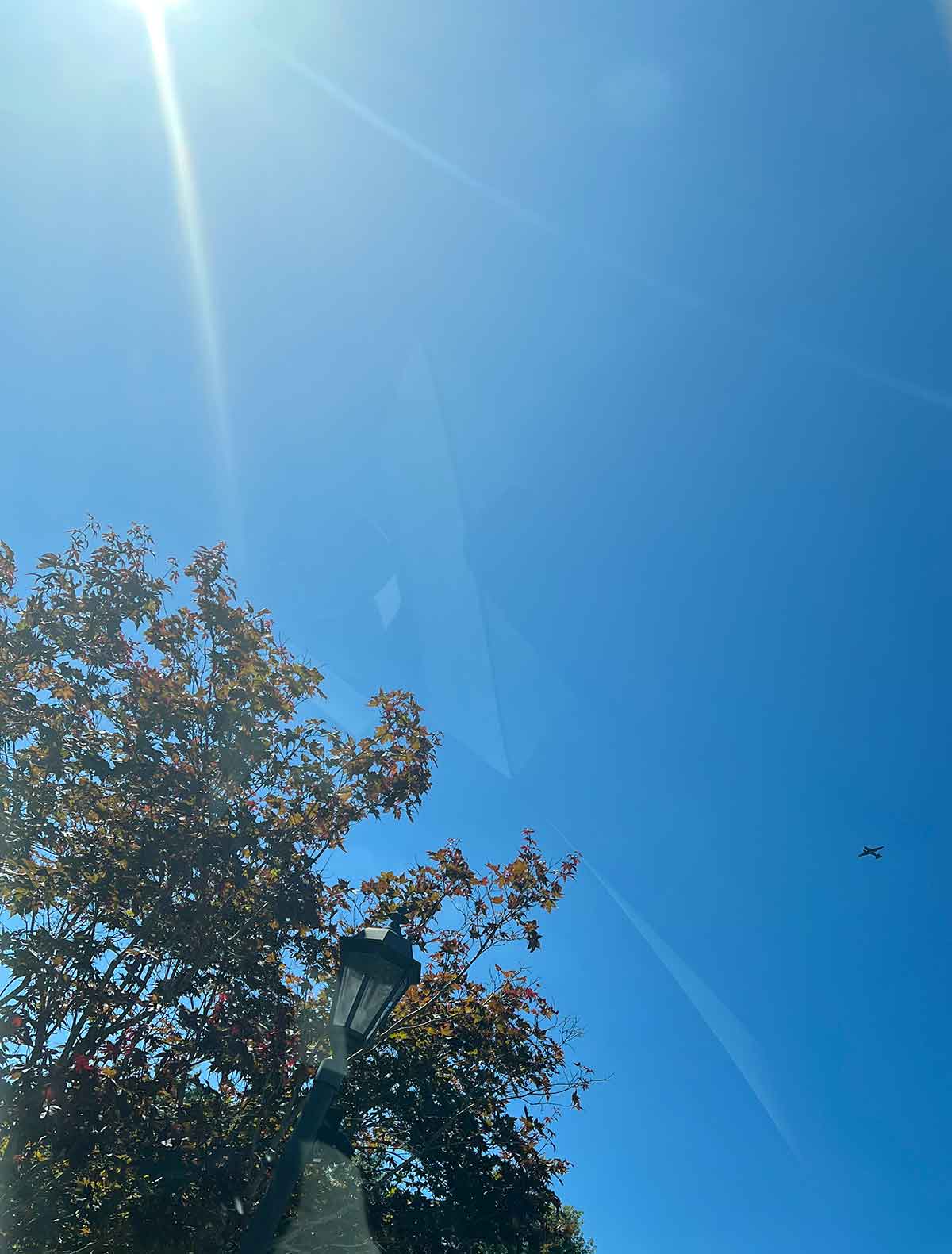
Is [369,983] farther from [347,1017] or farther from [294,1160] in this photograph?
[294,1160]

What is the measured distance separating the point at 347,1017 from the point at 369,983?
23 centimetres

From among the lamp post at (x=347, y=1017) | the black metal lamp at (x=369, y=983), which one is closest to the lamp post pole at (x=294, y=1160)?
the lamp post at (x=347, y=1017)

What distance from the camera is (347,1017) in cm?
450

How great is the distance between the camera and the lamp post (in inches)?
167

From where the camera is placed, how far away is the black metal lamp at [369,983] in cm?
449

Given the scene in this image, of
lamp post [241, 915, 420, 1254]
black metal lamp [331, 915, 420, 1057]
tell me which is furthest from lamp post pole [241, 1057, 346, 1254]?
black metal lamp [331, 915, 420, 1057]

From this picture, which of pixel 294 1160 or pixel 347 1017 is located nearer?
pixel 294 1160

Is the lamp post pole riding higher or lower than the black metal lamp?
lower

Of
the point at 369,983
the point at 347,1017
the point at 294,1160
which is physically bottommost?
the point at 294,1160

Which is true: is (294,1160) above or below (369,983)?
below

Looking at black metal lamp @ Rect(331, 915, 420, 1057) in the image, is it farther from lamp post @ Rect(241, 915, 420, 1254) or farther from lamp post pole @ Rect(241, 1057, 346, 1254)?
lamp post pole @ Rect(241, 1057, 346, 1254)

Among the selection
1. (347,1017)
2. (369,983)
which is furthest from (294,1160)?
(369,983)

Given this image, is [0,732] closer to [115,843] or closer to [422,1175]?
[115,843]

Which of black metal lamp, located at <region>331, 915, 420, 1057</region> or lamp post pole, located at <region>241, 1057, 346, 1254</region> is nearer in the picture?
lamp post pole, located at <region>241, 1057, 346, 1254</region>
